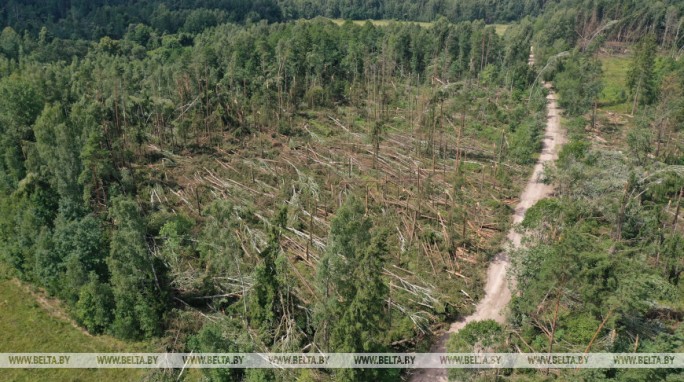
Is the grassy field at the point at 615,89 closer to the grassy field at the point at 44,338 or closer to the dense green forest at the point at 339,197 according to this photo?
the dense green forest at the point at 339,197

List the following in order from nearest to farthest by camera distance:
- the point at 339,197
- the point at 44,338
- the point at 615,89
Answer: the point at 44,338 < the point at 339,197 < the point at 615,89

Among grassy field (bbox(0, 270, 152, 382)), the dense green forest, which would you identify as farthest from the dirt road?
grassy field (bbox(0, 270, 152, 382))

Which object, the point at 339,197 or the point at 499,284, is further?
the point at 339,197

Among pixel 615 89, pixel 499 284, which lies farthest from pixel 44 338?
pixel 615 89

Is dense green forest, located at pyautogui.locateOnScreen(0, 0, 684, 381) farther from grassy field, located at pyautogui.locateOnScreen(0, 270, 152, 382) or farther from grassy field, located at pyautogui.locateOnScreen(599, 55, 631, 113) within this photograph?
grassy field, located at pyautogui.locateOnScreen(0, 270, 152, 382)

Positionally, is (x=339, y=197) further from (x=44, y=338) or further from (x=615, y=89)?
(x=615, y=89)

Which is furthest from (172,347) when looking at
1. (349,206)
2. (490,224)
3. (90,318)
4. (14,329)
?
(490,224)
